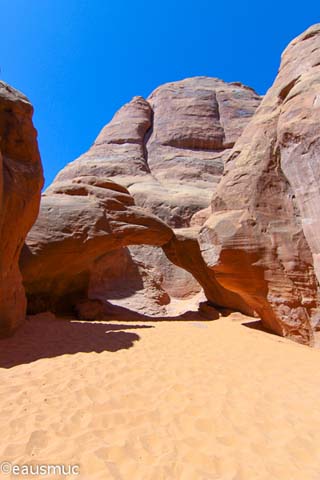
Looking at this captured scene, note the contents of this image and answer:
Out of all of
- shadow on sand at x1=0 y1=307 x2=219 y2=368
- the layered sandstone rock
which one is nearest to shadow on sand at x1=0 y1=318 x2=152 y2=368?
shadow on sand at x1=0 y1=307 x2=219 y2=368

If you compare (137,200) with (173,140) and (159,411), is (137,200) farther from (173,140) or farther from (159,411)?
(159,411)

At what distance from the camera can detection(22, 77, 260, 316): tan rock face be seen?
10148 mm

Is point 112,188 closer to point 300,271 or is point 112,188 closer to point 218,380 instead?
point 300,271

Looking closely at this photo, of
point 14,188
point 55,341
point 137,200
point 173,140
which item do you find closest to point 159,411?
point 55,341

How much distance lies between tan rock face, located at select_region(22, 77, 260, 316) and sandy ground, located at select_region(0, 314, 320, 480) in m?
4.95

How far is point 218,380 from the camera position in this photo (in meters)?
4.11

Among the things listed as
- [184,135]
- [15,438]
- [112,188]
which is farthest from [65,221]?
[184,135]

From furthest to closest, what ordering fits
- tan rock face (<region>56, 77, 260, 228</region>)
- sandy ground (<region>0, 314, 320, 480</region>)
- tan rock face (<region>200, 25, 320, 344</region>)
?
tan rock face (<region>56, 77, 260, 228</region>), tan rock face (<region>200, 25, 320, 344</region>), sandy ground (<region>0, 314, 320, 480</region>)

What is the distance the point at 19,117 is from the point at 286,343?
26.9 ft

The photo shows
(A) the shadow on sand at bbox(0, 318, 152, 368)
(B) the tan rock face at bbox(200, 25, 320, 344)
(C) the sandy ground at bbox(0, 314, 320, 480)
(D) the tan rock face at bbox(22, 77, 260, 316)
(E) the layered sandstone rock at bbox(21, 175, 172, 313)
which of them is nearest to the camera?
(C) the sandy ground at bbox(0, 314, 320, 480)

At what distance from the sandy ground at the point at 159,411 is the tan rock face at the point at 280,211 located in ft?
6.07

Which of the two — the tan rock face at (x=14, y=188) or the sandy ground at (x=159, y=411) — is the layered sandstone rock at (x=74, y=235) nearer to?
the tan rock face at (x=14, y=188)

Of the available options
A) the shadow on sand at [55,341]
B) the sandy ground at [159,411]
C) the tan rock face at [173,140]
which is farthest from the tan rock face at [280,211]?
the tan rock face at [173,140]

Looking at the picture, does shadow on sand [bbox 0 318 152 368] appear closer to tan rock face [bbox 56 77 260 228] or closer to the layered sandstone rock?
the layered sandstone rock
